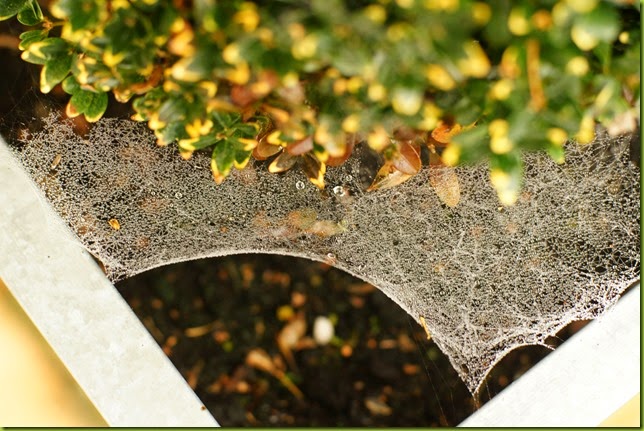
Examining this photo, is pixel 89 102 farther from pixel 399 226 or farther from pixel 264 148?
pixel 399 226

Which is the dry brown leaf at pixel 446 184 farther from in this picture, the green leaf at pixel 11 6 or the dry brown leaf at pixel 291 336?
the green leaf at pixel 11 6

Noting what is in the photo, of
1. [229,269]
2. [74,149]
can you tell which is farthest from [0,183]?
[229,269]

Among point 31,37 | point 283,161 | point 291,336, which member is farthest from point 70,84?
point 291,336

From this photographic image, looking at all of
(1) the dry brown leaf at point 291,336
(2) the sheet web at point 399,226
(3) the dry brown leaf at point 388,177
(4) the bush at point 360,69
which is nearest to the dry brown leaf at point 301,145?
(4) the bush at point 360,69

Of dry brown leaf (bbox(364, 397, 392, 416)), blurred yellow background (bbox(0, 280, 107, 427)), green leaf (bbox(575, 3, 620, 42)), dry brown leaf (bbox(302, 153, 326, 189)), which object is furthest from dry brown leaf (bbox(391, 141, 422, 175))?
blurred yellow background (bbox(0, 280, 107, 427))

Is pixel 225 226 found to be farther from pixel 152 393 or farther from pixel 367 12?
pixel 367 12

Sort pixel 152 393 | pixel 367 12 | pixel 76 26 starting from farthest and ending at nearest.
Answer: pixel 152 393, pixel 76 26, pixel 367 12
